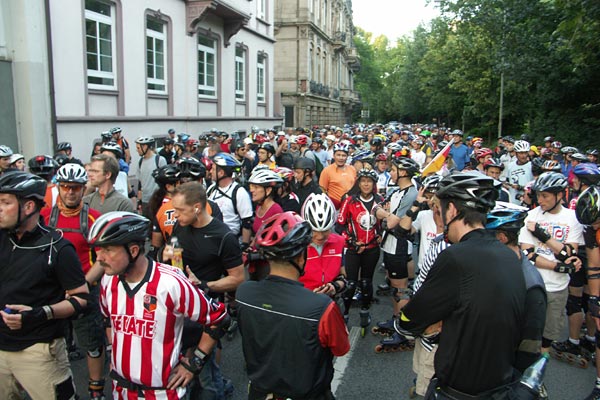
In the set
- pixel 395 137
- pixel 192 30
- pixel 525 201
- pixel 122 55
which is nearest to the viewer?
pixel 525 201

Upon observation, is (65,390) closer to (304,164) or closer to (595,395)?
(595,395)

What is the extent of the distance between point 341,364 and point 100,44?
11.9 metres

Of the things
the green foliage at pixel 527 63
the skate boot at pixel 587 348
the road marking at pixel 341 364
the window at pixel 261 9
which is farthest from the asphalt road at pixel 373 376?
the window at pixel 261 9

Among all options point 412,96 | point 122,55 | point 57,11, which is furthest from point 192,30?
point 412,96

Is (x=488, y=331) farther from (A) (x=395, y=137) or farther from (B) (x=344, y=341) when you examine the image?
(A) (x=395, y=137)

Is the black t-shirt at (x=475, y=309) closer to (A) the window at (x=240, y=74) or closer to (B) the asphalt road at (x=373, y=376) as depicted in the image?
(B) the asphalt road at (x=373, y=376)

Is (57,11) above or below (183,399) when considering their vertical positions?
above

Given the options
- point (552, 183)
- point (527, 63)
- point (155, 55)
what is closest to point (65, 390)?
point (552, 183)

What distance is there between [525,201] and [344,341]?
5.81 meters

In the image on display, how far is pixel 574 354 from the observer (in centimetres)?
571

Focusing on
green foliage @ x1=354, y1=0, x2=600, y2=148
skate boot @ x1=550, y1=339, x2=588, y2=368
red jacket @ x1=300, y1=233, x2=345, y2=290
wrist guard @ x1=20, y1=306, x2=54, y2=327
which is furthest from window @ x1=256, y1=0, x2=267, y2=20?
wrist guard @ x1=20, y1=306, x2=54, y2=327

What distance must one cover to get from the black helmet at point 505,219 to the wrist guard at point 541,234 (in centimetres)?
216

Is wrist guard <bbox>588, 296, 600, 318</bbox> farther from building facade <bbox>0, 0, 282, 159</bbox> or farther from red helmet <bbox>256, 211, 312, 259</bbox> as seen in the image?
building facade <bbox>0, 0, 282, 159</bbox>

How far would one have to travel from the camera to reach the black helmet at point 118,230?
2834 mm
